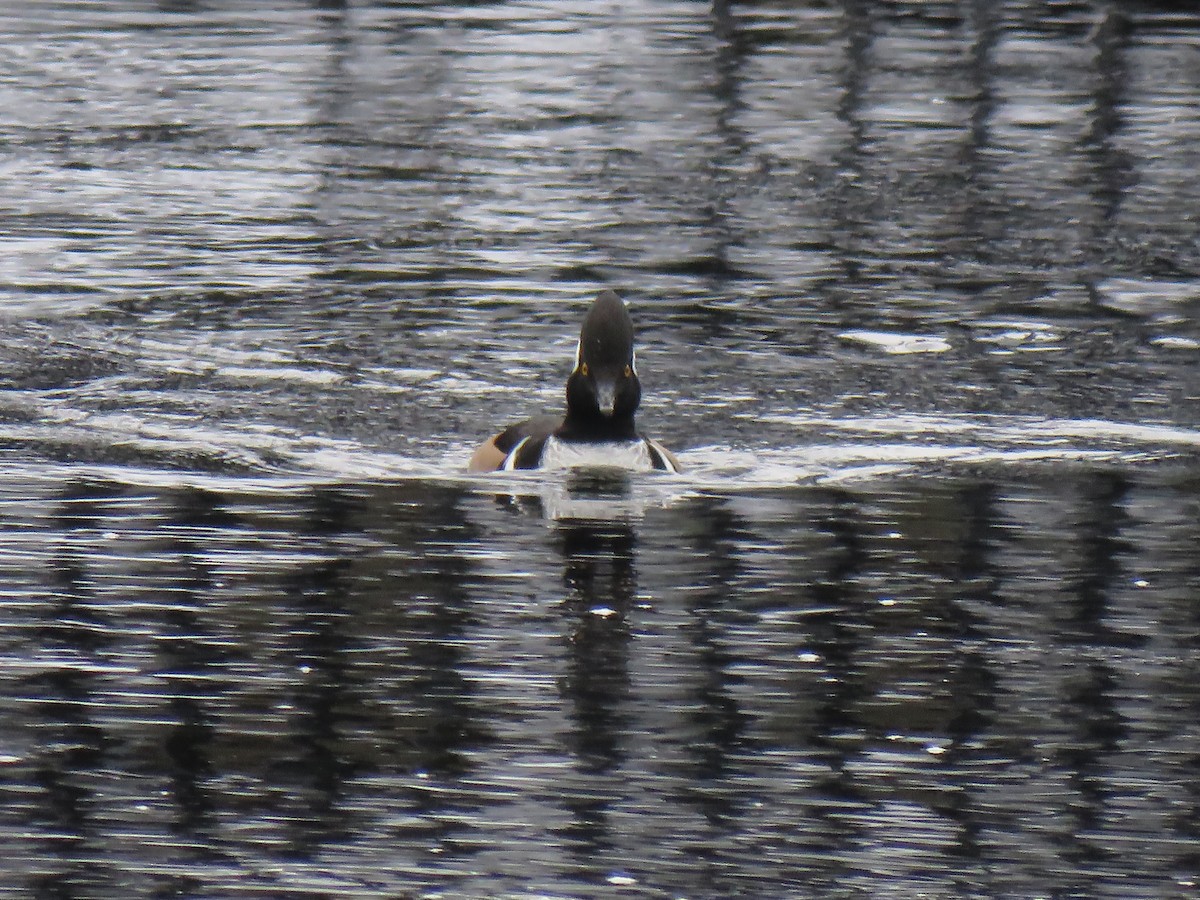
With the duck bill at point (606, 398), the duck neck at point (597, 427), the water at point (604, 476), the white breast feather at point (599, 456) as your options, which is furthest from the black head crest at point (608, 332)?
the water at point (604, 476)

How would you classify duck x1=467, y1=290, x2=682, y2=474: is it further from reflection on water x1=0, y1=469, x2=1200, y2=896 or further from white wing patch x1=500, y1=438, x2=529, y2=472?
reflection on water x1=0, y1=469, x2=1200, y2=896

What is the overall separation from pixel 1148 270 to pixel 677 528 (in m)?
5.46

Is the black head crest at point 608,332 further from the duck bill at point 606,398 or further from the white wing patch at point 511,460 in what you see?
the white wing patch at point 511,460

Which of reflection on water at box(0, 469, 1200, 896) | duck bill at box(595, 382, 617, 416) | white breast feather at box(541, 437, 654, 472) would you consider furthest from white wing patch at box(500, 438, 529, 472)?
reflection on water at box(0, 469, 1200, 896)

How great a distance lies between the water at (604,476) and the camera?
596cm

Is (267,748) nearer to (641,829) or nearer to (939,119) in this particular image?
(641,829)

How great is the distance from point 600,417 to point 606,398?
9 centimetres

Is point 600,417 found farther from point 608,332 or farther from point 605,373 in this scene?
point 608,332

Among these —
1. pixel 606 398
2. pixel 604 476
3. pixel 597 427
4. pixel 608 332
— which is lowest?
pixel 604 476

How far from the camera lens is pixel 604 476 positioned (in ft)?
32.5

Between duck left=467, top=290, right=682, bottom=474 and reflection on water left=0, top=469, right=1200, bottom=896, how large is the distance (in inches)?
27.4

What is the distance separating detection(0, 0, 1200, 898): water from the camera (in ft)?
19.6

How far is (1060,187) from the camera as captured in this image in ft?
51.1

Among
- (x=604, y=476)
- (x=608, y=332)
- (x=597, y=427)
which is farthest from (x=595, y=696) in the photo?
(x=597, y=427)
